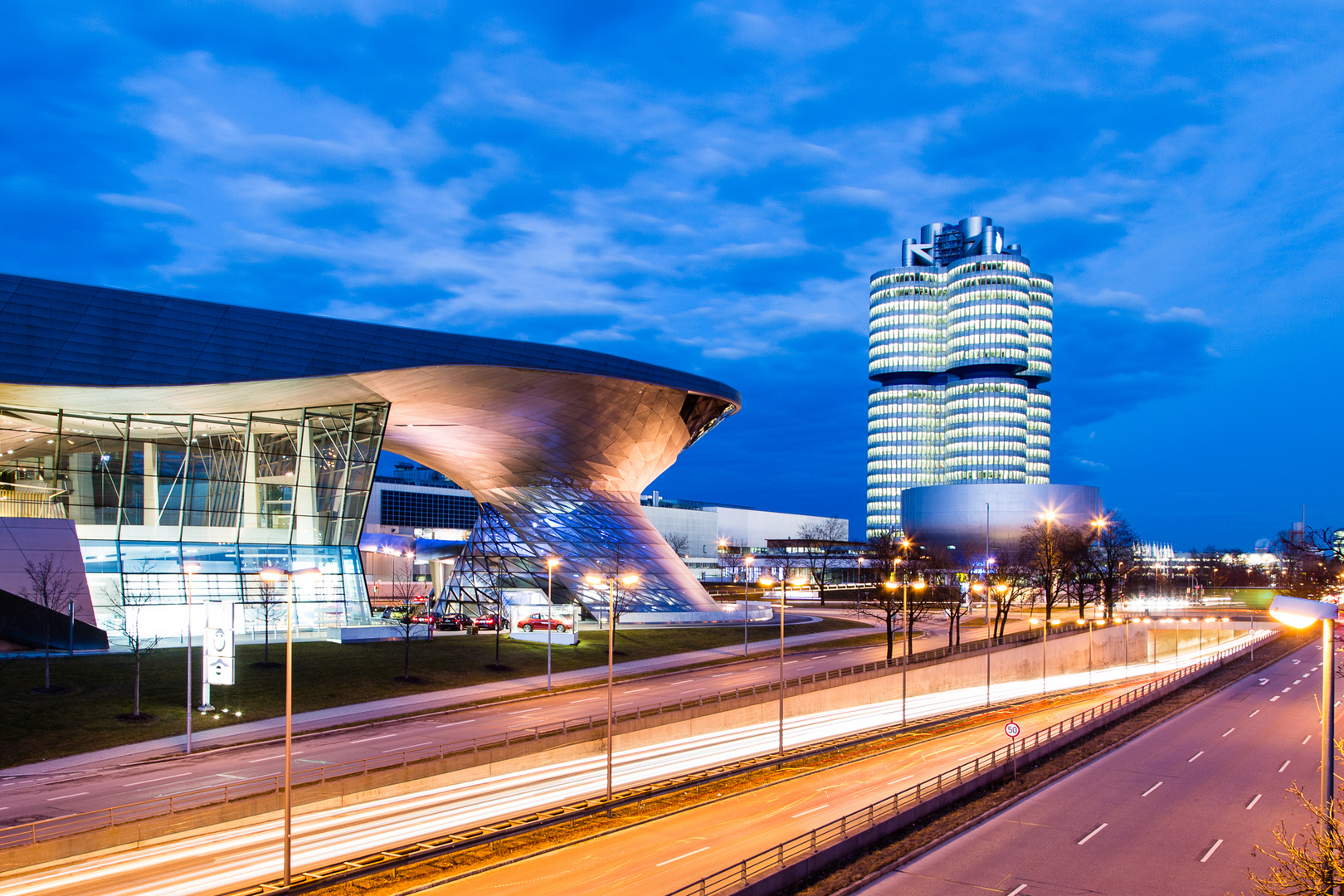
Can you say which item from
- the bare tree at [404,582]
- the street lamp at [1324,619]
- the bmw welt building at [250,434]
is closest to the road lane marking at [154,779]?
the bmw welt building at [250,434]

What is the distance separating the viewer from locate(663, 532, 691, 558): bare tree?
158688mm

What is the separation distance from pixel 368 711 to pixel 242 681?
7.11 metres

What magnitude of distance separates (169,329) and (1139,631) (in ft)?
268

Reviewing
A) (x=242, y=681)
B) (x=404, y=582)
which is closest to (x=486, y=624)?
(x=242, y=681)

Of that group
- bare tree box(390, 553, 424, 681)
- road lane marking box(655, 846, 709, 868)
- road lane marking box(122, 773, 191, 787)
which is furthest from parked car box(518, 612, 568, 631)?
road lane marking box(655, 846, 709, 868)

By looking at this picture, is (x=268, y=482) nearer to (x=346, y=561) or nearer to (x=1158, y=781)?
(x=346, y=561)

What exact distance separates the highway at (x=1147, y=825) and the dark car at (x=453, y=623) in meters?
41.7

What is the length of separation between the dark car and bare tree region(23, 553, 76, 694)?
22.0 meters

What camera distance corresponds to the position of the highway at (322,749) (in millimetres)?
26875

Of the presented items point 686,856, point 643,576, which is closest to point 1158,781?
point 686,856

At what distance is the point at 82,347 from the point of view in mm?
48906

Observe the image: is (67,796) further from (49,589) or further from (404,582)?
(404,582)

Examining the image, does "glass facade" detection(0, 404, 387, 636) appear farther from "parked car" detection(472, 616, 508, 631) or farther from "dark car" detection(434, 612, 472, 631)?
"parked car" detection(472, 616, 508, 631)

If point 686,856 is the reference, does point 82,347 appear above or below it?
above
